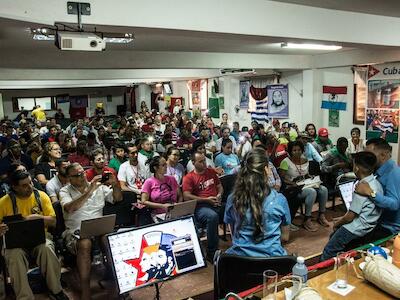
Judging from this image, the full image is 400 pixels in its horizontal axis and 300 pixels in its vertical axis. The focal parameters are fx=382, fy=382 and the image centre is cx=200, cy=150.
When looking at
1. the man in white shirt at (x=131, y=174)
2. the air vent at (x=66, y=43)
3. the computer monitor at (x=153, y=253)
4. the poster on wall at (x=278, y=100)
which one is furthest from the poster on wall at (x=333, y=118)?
the computer monitor at (x=153, y=253)

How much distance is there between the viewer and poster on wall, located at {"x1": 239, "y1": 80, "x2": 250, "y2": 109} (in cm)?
1289

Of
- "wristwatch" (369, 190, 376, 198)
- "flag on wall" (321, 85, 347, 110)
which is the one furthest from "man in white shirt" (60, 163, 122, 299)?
"flag on wall" (321, 85, 347, 110)

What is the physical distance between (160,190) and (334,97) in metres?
6.31

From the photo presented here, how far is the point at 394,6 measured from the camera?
477 centimetres

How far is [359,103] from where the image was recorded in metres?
8.75

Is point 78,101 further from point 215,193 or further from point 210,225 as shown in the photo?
point 210,225

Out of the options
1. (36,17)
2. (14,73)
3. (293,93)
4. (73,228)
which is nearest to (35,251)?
(73,228)

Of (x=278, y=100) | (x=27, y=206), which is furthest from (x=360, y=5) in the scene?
(x=278, y=100)

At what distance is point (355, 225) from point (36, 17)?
10.1ft

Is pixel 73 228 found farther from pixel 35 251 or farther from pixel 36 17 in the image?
pixel 36 17

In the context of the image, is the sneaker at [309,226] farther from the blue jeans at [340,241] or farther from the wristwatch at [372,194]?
the wristwatch at [372,194]

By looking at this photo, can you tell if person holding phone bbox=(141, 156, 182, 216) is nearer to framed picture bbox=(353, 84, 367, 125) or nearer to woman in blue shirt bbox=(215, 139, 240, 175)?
woman in blue shirt bbox=(215, 139, 240, 175)

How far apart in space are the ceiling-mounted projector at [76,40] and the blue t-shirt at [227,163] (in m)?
3.15

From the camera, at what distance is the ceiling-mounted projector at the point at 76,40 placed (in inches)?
128
